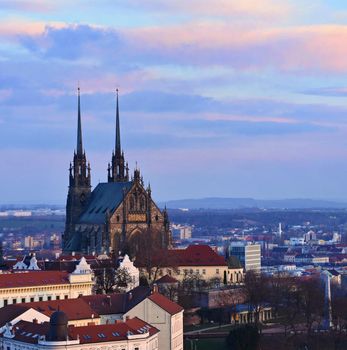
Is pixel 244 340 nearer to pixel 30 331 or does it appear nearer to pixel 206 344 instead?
pixel 206 344

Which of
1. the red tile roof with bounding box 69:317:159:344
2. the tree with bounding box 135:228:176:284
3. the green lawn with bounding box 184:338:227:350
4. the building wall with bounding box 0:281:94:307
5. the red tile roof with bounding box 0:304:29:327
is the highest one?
the tree with bounding box 135:228:176:284

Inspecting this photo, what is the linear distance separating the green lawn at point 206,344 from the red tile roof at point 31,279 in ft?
42.5

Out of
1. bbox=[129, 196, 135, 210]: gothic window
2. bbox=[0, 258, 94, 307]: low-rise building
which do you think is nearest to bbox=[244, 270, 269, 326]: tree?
bbox=[0, 258, 94, 307]: low-rise building

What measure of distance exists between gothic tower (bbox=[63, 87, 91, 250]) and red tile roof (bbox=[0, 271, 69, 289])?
47186 mm

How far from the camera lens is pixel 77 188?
158750 millimetres

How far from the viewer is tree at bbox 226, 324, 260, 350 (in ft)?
319

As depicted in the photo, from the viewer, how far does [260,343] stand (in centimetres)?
10000

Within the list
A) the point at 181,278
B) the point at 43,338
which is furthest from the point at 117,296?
the point at 181,278

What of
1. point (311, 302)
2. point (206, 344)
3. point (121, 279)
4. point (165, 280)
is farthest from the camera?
point (165, 280)

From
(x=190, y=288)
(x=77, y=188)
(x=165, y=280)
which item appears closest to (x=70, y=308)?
(x=165, y=280)

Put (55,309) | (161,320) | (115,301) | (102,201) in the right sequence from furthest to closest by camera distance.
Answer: (102,201) → (115,301) → (161,320) → (55,309)

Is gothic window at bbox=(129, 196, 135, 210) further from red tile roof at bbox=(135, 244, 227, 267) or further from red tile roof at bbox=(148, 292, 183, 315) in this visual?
red tile roof at bbox=(148, 292, 183, 315)

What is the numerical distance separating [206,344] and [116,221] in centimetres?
4342

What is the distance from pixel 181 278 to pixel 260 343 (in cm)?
4249
